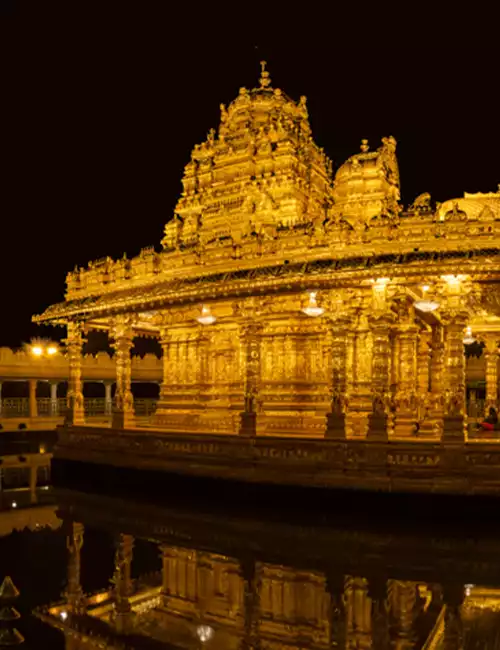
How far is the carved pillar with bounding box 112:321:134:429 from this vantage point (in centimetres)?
1623

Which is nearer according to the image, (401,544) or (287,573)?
(287,573)

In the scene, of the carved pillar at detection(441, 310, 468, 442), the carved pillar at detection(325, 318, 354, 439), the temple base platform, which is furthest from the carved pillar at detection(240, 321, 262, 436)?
the carved pillar at detection(441, 310, 468, 442)

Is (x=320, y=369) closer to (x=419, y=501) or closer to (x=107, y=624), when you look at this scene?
(x=419, y=501)

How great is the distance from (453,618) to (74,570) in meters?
4.47

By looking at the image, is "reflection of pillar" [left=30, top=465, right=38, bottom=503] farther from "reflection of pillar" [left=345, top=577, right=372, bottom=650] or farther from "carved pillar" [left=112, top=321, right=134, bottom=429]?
"reflection of pillar" [left=345, top=577, right=372, bottom=650]

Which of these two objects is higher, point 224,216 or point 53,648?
point 224,216

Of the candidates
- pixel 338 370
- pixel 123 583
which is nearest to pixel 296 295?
pixel 338 370

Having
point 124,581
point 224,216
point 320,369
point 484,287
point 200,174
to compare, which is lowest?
point 124,581

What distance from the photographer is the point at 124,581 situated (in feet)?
27.0

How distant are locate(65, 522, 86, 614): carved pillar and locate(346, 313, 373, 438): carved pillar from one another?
23.9ft

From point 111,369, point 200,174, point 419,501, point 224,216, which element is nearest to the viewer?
point 419,501

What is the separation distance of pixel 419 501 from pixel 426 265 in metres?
3.76

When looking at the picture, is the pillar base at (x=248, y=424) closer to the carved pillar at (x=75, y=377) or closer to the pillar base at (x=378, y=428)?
the pillar base at (x=378, y=428)

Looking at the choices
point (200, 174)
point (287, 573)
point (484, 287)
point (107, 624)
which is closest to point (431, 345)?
point (484, 287)
